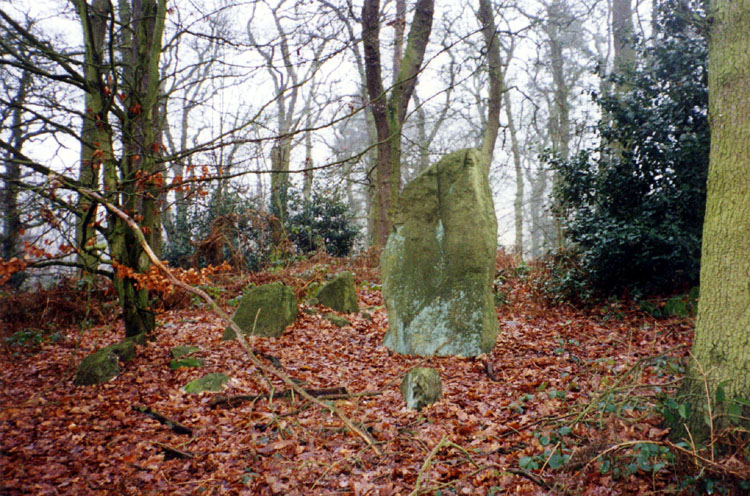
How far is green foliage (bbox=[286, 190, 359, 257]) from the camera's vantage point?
539 inches

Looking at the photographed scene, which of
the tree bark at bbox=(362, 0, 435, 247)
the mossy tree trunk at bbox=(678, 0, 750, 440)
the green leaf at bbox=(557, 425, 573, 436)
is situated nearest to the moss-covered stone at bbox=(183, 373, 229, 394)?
the green leaf at bbox=(557, 425, 573, 436)

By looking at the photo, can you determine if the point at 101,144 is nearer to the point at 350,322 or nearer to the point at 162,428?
the point at 162,428

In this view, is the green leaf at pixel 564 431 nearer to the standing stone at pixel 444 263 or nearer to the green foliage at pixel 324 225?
the standing stone at pixel 444 263

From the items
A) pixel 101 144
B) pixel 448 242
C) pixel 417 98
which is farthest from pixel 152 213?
pixel 417 98

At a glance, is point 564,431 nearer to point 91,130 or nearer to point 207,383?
point 207,383

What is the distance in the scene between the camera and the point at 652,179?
729cm

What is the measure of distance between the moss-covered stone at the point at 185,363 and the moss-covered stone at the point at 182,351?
178 millimetres

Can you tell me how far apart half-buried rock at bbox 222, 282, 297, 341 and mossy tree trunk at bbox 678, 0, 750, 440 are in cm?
503

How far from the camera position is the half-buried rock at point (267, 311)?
262 inches

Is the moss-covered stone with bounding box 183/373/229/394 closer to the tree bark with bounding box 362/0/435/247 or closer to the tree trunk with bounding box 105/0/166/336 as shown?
the tree trunk with bounding box 105/0/166/336

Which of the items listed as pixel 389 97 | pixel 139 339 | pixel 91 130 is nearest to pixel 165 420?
pixel 139 339

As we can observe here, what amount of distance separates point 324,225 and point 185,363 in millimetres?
8645

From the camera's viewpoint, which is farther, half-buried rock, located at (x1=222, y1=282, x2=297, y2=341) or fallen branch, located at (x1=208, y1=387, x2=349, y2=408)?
half-buried rock, located at (x1=222, y1=282, x2=297, y2=341)

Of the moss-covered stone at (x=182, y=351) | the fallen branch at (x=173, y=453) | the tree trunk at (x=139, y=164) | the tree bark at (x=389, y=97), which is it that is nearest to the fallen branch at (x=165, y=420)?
the fallen branch at (x=173, y=453)
